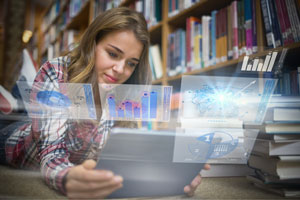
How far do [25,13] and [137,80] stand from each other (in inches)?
12.6

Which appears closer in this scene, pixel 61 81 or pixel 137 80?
pixel 61 81

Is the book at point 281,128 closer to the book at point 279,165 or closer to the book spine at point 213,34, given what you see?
the book at point 279,165

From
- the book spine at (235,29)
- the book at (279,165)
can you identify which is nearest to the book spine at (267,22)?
the book spine at (235,29)

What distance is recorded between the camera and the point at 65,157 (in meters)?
0.46

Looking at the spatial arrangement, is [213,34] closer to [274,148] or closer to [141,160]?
[274,148]

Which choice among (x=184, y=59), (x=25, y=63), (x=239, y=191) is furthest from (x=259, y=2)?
(x=25, y=63)

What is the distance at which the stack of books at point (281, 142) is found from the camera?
1.57 ft

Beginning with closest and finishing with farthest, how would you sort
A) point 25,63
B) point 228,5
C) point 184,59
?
point 25,63 < point 228,5 < point 184,59

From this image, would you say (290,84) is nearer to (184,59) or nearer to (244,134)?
(244,134)

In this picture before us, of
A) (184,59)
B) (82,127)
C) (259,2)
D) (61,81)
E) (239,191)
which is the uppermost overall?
(259,2)

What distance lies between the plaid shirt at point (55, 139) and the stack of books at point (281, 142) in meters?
0.34
